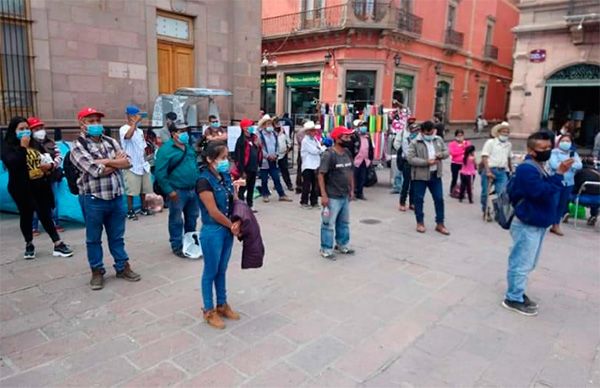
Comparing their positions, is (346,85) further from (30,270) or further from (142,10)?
(30,270)

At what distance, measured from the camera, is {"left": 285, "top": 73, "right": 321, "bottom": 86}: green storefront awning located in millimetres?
22922

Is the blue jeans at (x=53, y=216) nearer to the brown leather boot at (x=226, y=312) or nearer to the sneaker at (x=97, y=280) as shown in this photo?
the sneaker at (x=97, y=280)

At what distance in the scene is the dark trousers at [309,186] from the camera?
8.76m

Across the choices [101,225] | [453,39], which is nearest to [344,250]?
[101,225]

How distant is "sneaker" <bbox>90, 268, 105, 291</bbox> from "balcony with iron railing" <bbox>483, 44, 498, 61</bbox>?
3073 centimetres

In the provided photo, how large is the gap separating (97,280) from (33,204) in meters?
1.53

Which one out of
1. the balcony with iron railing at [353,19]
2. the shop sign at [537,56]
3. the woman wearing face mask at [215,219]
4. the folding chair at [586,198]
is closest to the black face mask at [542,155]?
the woman wearing face mask at [215,219]

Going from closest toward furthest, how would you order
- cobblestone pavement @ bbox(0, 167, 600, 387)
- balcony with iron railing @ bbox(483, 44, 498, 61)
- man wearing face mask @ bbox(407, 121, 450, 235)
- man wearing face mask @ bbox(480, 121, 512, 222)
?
cobblestone pavement @ bbox(0, 167, 600, 387) < man wearing face mask @ bbox(407, 121, 450, 235) < man wearing face mask @ bbox(480, 121, 512, 222) < balcony with iron railing @ bbox(483, 44, 498, 61)

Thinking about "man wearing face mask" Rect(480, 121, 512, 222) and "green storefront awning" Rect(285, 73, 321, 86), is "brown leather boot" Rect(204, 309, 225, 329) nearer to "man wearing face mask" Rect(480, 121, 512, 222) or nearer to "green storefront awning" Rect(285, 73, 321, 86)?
A: "man wearing face mask" Rect(480, 121, 512, 222)

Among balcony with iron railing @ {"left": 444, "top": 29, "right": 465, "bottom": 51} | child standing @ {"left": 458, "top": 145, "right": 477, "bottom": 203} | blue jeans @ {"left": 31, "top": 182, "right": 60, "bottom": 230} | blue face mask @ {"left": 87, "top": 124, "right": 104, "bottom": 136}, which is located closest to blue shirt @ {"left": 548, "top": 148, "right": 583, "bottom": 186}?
child standing @ {"left": 458, "top": 145, "right": 477, "bottom": 203}

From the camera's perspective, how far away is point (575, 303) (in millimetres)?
4633

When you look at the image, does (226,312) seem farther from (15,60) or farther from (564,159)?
(15,60)

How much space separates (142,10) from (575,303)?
9.80 meters

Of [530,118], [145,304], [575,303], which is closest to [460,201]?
[575,303]
